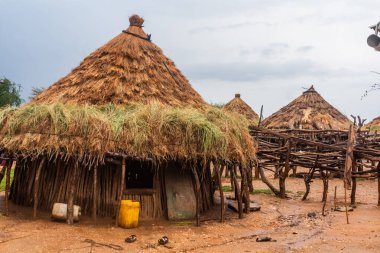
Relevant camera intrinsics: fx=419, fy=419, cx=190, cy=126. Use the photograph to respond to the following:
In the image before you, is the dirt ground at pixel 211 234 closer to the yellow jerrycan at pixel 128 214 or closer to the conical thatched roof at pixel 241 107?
the yellow jerrycan at pixel 128 214

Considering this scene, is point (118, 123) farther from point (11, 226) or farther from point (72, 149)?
point (11, 226)

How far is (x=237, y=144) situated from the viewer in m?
9.48

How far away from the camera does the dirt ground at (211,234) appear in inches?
277

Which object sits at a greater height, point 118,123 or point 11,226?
point 118,123

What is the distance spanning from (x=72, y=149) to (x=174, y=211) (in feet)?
8.82

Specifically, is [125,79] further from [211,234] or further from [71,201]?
[211,234]

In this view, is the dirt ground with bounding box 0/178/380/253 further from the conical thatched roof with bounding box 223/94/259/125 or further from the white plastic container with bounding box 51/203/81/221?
the conical thatched roof with bounding box 223/94/259/125

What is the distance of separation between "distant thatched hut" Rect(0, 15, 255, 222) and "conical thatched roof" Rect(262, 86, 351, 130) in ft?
42.4

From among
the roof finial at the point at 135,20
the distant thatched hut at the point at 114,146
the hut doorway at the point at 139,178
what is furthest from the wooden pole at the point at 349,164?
the roof finial at the point at 135,20

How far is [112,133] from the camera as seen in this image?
8.45m

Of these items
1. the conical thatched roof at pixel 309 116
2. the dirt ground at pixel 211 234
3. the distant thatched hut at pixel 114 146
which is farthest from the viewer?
the conical thatched roof at pixel 309 116

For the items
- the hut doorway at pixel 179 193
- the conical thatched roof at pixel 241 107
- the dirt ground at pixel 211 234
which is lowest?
the dirt ground at pixel 211 234

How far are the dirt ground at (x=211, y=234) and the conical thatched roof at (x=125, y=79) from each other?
120 inches

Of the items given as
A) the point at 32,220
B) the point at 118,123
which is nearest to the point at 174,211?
the point at 118,123
